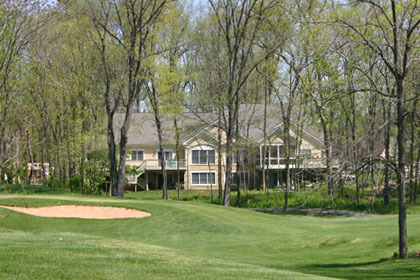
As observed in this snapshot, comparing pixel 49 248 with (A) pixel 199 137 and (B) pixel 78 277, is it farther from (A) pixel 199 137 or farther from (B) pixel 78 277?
(A) pixel 199 137

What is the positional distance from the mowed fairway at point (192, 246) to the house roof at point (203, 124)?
14.3m

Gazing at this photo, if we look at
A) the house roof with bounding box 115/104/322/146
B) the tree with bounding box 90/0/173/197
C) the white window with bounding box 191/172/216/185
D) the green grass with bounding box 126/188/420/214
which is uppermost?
the tree with bounding box 90/0/173/197

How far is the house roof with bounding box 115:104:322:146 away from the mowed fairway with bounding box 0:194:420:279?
564 inches

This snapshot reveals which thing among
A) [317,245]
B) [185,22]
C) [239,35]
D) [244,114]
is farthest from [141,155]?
[317,245]

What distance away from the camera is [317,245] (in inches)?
734

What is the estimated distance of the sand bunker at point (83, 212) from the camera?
23.5 meters

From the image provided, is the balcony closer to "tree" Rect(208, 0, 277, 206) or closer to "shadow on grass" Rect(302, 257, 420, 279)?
"tree" Rect(208, 0, 277, 206)

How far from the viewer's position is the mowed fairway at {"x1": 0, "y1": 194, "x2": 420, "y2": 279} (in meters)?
9.67

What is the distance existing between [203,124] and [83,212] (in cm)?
1632

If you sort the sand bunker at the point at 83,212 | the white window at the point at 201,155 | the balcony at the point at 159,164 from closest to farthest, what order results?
the sand bunker at the point at 83,212, the balcony at the point at 159,164, the white window at the point at 201,155

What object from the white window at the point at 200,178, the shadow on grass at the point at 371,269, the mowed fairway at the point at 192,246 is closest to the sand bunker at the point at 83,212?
the mowed fairway at the point at 192,246

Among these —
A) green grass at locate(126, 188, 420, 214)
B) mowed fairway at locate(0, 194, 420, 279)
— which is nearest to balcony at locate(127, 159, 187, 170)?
green grass at locate(126, 188, 420, 214)

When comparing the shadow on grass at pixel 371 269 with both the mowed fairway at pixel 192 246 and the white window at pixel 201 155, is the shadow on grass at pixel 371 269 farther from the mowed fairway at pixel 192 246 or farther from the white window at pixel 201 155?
the white window at pixel 201 155

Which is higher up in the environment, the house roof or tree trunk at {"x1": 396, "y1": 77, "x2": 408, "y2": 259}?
the house roof
